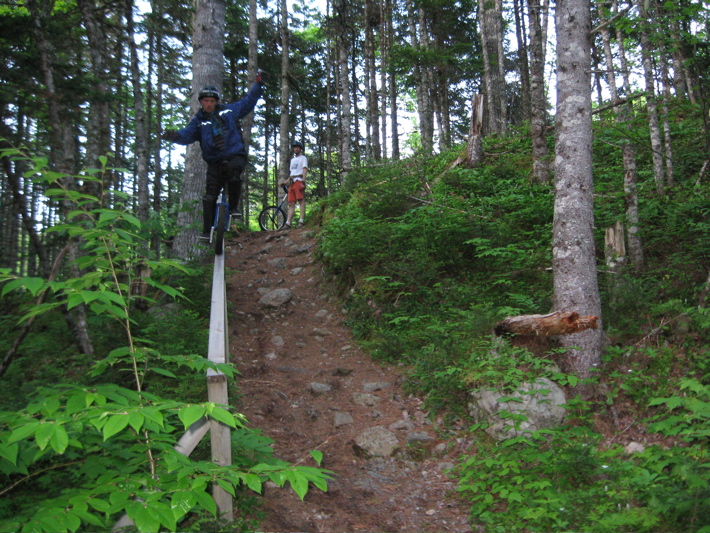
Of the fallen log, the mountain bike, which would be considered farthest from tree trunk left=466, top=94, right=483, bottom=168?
the fallen log

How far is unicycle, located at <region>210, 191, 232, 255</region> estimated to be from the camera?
6469 millimetres

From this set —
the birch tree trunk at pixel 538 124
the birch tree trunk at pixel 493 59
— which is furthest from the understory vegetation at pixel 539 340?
the birch tree trunk at pixel 493 59

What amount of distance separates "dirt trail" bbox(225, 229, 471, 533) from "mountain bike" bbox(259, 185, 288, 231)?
18.4ft

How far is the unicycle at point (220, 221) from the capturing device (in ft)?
21.2

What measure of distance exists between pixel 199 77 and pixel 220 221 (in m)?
3.55

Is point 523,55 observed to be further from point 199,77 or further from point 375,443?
point 375,443

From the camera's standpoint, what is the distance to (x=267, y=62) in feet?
75.0

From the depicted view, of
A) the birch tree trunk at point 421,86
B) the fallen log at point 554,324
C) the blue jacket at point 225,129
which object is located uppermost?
the birch tree trunk at point 421,86

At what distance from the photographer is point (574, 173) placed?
5492 millimetres

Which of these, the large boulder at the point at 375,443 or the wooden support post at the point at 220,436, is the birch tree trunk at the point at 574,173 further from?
the wooden support post at the point at 220,436

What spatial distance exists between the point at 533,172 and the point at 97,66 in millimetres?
9069

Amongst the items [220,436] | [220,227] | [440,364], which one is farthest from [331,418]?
[220,227]

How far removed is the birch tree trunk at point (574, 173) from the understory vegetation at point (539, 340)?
661 millimetres

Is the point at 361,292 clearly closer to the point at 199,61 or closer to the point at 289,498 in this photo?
the point at 289,498
